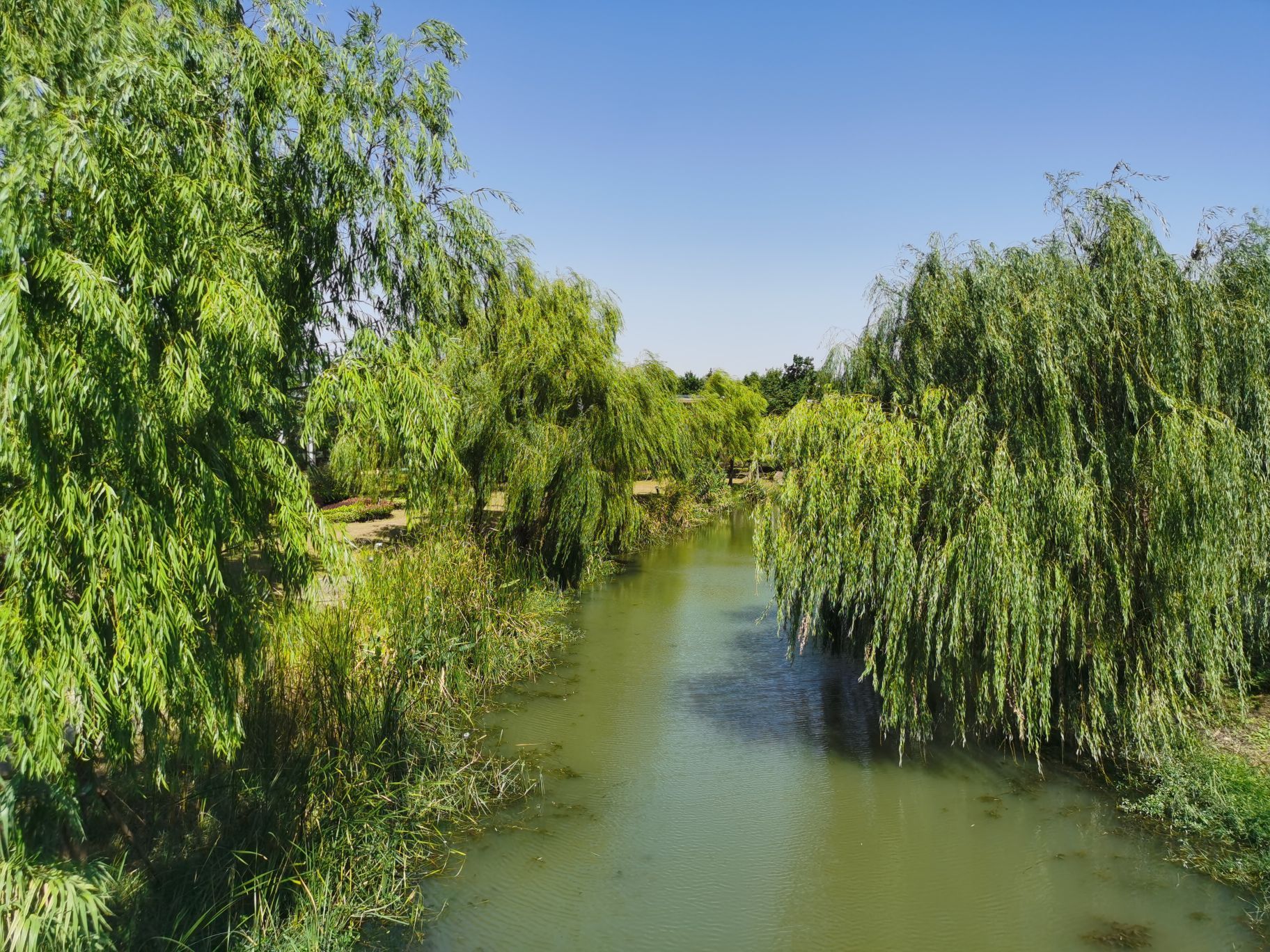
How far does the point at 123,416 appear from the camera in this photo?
310 cm

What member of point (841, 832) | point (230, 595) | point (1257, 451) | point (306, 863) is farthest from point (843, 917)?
point (1257, 451)

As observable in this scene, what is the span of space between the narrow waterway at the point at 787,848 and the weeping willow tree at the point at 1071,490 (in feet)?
2.39

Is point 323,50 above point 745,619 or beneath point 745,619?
above

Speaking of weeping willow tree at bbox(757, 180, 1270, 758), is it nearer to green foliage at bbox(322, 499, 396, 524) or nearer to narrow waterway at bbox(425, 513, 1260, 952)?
narrow waterway at bbox(425, 513, 1260, 952)

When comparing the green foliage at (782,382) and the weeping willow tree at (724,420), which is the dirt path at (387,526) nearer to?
the weeping willow tree at (724,420)

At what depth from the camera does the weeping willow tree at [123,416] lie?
2930 mm

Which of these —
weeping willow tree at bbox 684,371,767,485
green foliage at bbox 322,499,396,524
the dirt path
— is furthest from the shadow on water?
weeping willow tree at bbox 684,371,767,485

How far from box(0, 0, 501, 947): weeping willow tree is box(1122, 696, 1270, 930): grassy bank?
252 inches

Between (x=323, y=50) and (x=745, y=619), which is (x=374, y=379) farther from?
(x=745, y=619)

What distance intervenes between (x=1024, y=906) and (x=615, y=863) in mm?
2885

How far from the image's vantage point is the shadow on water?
8445mm

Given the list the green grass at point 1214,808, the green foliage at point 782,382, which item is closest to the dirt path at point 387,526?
the green grass at point 1214,808

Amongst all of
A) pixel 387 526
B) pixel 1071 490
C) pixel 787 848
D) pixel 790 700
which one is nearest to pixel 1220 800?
pixel 1071 490

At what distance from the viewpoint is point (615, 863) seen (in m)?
6.12
